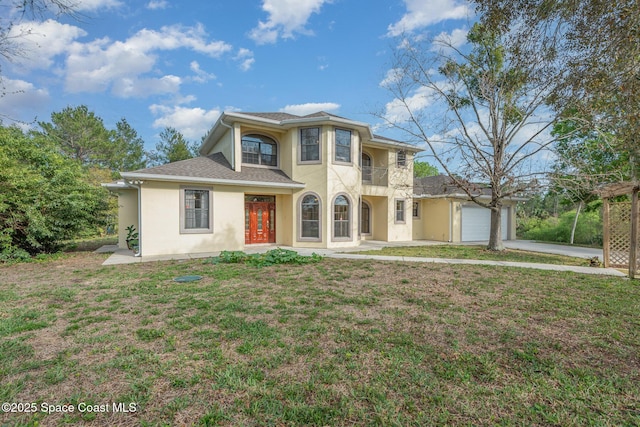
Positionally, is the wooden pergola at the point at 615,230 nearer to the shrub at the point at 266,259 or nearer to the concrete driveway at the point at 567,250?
the concrete driveway at the point at 567,250

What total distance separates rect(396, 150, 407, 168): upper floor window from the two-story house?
2.41m

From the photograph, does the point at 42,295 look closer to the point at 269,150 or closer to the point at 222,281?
the point at 222,281

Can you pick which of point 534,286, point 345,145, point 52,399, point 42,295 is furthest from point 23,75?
point 534,286

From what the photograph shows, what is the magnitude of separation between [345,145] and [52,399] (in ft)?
41.8

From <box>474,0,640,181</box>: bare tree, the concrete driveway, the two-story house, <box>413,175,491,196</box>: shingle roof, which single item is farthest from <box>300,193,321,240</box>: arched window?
the concrete driveway

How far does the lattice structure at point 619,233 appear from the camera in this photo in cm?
923

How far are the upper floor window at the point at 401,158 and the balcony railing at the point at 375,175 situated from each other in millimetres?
1088

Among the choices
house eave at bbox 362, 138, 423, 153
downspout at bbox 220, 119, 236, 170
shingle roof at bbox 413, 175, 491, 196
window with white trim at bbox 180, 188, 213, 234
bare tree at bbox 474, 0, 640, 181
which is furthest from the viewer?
house eave at bbox 362, 138, 423, 153

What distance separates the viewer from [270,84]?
15.7 m

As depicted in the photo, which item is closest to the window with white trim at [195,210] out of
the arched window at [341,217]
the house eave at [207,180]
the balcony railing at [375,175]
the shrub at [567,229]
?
the house eave at [207,180]

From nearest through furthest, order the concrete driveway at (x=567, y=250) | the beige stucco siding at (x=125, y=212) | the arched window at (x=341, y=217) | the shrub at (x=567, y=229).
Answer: the concrete driveway at (x=567, y=250) → the arched window at (x=341, y=217) → the beige stucco siding at (x=125, y=212) → the shrub at (x=567, y=229)

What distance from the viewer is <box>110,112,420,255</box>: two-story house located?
36.9 ft

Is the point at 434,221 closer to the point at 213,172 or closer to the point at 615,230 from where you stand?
the point at 615,230

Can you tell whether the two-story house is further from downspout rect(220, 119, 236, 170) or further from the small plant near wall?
the small plant near wall
